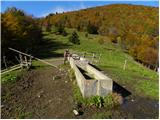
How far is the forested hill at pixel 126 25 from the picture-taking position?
76637 millimetres

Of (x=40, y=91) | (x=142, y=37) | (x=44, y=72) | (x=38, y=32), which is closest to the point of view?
(x=40, y=91)

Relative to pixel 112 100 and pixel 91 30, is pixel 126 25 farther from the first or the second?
pixel 112 100

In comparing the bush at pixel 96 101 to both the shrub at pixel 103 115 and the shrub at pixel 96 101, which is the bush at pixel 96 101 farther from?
the shrub at pixel 103 115

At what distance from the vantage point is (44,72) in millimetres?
30531

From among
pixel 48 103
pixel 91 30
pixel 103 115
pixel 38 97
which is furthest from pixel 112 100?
pixel 91 30

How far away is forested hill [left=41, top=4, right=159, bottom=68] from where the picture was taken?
76.6m

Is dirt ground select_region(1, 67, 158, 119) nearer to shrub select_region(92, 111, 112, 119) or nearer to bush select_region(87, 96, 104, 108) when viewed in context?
shrub select_region(92, 111, 112, 119)

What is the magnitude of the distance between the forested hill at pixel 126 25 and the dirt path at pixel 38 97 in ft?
148

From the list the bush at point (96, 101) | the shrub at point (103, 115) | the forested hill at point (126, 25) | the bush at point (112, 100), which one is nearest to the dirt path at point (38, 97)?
the bush at point (96, 101)

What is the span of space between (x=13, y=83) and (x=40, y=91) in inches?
124

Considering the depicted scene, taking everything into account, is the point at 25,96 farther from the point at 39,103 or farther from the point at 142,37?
the point at 142,37

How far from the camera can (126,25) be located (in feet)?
391

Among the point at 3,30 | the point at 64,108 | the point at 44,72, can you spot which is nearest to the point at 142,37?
the point at 3,30

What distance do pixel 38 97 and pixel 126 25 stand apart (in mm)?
100916
